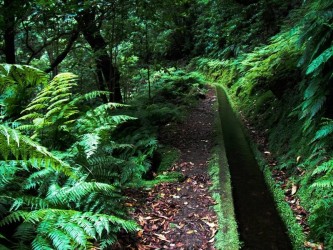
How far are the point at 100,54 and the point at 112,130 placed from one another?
369 cm

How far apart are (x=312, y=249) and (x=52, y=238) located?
300 centimetres

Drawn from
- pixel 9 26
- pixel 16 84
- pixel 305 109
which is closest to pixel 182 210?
pixel 16 84

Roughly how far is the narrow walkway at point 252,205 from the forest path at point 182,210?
518 millimetres

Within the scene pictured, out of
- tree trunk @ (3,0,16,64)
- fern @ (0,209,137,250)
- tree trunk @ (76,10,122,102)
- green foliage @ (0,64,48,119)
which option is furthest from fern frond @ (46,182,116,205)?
tree trunk @ (76,10,122,102)

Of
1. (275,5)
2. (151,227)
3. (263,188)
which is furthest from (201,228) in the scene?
(275,5)

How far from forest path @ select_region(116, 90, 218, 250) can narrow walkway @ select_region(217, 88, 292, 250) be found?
1.70 ft

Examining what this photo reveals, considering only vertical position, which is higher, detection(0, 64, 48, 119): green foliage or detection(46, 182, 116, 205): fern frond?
detection(0, 64, 48, 119): green foliage

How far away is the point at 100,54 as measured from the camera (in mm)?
7613

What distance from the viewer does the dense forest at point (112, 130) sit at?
2.68 m

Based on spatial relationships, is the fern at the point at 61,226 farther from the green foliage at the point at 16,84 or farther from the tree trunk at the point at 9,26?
the tree trunk at the point at 9,26

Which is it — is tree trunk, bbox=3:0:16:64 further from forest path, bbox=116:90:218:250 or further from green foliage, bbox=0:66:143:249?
forest path, bbox=116:90:218:250

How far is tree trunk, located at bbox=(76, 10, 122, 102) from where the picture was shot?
758 cm

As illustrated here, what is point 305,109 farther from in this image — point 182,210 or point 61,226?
point 61,226

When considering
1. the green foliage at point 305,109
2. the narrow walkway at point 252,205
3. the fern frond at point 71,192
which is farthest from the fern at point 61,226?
the green foliage at point 305,109
